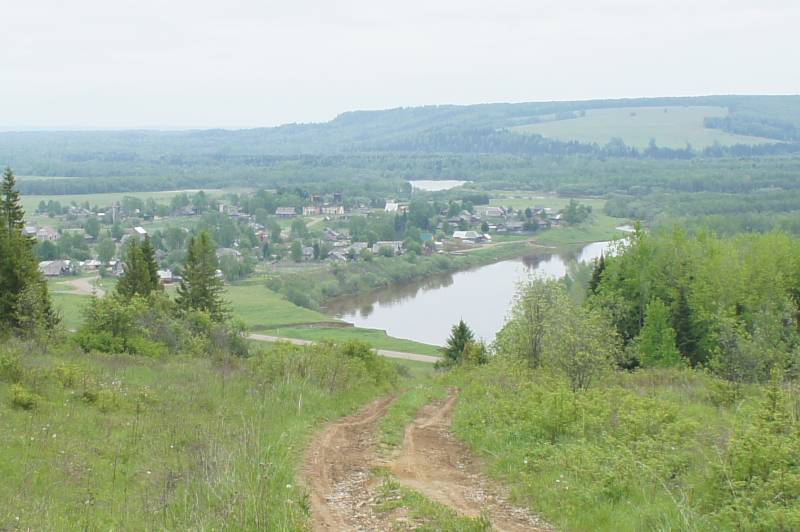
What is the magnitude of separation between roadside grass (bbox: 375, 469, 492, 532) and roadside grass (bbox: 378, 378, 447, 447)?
7.56 ft

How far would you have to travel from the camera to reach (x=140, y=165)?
181m

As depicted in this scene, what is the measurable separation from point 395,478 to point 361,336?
37439 millimetres

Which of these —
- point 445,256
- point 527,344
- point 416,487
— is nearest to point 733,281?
point 527,344

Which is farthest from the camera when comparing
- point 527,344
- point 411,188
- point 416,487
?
point 411,188

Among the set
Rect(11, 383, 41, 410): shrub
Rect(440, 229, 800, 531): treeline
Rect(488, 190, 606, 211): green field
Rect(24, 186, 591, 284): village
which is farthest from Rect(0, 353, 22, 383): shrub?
Rect(488, 190, 606, 211): green field

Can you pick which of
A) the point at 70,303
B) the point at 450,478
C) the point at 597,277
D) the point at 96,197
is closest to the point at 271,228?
the point at 70,303

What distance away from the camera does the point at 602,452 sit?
857cm

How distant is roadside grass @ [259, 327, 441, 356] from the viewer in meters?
42.2

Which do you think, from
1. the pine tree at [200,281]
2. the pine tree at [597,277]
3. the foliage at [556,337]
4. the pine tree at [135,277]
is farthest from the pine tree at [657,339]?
the pine tree at [135,277]

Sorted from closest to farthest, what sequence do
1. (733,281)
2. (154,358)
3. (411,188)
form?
(154,358), (733,281), (411,188)

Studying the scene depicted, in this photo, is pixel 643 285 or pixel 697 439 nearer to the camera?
pixel 697 439

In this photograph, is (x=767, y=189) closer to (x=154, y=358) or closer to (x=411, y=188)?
(x=411, y=188)

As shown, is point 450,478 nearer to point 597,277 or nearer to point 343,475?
point 343,475

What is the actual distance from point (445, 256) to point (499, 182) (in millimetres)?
79724
